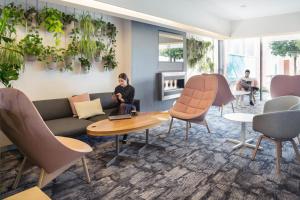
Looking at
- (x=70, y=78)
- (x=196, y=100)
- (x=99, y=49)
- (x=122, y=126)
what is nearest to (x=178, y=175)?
(x=122, y=126)

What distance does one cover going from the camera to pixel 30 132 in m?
2.03

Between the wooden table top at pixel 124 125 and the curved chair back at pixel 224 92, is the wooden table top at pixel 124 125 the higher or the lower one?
the lower one

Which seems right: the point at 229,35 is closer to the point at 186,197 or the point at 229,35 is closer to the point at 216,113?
the point at 216,113

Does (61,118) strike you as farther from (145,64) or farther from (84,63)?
(145,64)

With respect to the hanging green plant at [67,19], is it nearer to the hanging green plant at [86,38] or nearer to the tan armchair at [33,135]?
the hanging green plant at [86,38]

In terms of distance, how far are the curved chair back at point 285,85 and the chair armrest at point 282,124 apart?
282 cm

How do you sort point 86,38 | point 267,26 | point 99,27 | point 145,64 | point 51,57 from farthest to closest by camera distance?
point 267,26, point 145,64, point 99,27, point 86,38, point 51,57

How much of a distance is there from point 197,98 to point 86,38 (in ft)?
7.70

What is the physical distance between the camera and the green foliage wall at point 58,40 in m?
3.47

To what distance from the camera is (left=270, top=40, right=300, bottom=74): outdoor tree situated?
25.0 ft

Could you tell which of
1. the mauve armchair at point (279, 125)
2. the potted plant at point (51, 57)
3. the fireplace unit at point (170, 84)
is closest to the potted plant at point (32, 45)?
the potted plant at point (51, 57)

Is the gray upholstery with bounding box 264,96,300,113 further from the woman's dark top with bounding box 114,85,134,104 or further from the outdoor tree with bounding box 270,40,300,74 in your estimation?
the outdoor tree with bounding box 270,40,300,74

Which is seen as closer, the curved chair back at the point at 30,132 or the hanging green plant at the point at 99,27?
the curved chair back at the point at 30,132

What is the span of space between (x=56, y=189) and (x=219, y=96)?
4.25 m
